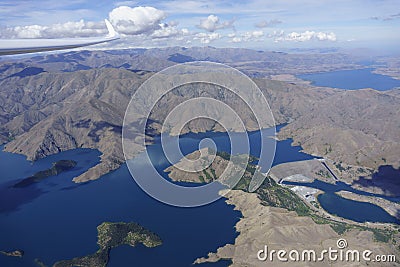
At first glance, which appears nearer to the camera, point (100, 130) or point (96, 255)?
point (96, 255)

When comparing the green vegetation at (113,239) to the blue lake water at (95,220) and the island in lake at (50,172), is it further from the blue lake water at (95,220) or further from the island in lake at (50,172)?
the island in lake at (50,172)

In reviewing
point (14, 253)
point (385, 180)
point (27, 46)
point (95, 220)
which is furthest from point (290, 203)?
point (27, 46)

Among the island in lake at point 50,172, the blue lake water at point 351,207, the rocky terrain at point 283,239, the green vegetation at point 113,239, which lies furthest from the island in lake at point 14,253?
the blue lake water at point 351,207

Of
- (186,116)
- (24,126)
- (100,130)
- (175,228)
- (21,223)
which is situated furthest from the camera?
(186,116)

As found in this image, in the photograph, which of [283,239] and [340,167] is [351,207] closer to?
[283,239]

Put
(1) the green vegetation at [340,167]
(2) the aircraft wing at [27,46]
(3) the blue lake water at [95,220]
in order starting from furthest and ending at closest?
(1) the green vegetation at [340,167] < (3) the blue lake water at [95,220] < (2) the aircraft wing at [27,46]

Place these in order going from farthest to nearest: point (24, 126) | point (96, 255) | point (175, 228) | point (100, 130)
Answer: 1. point (24, 126)
2. point (100, 130)
3. point (175, 228)
4. point (96, 255)

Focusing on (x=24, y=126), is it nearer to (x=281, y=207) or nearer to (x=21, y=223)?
(x=21, y=223)

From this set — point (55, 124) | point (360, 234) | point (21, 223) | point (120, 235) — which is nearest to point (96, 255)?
point (120, 235)
